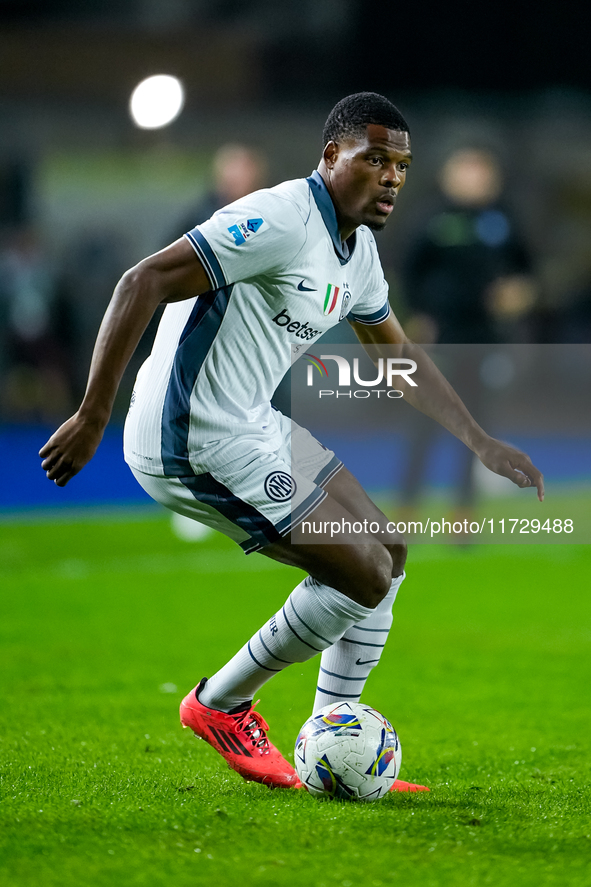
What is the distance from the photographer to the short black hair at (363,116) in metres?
2.88

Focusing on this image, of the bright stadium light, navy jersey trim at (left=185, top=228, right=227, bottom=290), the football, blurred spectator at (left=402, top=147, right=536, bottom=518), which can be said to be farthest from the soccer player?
the bright stadium light

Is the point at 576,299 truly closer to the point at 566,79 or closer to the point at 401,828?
the point at 566,79

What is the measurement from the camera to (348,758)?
9.32ft

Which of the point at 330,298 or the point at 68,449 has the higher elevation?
the point at 330,298

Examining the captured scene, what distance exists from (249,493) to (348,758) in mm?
736

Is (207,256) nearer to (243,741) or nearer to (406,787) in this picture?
(243,741)

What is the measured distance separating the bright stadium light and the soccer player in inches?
568

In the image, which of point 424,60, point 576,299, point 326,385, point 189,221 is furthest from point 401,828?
point 424,60

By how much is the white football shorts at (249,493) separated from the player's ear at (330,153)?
794 millimetres

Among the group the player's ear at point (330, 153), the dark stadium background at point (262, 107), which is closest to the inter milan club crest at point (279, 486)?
the player's ear at point (330, 153)

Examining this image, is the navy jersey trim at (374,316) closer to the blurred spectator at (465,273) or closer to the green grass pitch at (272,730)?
the green grass pitch at (272,730)

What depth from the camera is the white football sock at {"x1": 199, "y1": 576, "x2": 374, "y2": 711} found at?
291cm

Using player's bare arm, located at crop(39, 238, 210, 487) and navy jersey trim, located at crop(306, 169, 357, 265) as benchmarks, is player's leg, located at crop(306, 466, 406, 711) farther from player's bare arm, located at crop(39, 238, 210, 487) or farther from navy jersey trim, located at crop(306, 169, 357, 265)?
player's bare arm, located at crop(39, 238, 210, 487)

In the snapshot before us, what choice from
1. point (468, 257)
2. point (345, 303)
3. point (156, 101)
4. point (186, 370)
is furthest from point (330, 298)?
point (156, 101)
